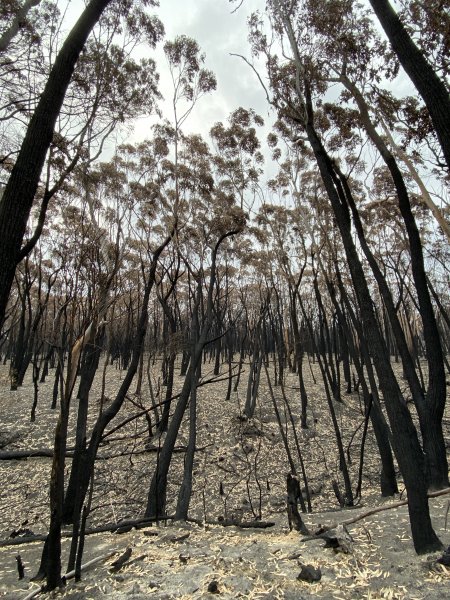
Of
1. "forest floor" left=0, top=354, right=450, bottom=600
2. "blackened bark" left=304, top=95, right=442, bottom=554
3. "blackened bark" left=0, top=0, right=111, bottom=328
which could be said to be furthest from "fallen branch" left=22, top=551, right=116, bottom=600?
"blackened bark" left=304, top=95, right=442, bottom=554

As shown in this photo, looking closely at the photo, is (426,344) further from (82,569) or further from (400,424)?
(82,569)

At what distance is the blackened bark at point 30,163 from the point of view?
309 cm

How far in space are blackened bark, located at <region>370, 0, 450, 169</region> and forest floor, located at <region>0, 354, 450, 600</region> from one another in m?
3.78

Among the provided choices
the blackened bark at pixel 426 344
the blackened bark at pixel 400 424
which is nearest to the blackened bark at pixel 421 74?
the blackened bark at pixel 400 424

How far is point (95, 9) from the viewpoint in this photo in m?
3.86

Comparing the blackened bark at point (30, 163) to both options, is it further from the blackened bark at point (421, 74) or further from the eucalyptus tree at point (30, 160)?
the blackened bark at point (421, 74)

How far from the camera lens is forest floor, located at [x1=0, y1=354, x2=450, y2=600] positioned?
3.48 meters

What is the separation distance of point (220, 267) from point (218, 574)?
1577 cm

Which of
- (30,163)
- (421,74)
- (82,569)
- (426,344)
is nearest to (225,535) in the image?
(82,569)

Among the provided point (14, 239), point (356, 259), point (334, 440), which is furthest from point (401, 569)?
point (334, 440)

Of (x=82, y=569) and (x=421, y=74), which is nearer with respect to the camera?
(x=421, y=74)

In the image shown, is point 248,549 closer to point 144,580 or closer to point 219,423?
point 144,580

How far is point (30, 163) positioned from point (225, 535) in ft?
17.0

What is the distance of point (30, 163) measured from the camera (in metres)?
3.30
